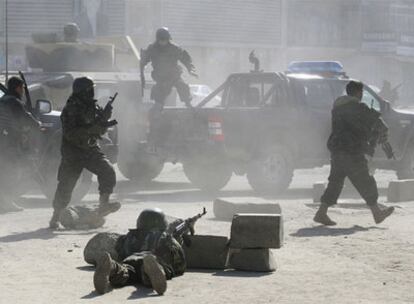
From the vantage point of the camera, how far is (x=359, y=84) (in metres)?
12.3

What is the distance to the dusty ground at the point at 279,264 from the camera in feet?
26.0

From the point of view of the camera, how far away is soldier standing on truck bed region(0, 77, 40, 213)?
44.4 feet

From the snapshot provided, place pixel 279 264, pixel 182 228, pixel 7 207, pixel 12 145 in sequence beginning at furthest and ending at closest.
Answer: pixel 7 207 < pixel 12 145 < pixel 279 264 < pixel 182 228

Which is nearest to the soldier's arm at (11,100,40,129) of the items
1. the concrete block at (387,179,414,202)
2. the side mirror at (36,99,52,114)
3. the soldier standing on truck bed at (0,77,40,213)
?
the soldier standing on truck bed at (0,77,40,213)

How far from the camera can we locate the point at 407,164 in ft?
57.2

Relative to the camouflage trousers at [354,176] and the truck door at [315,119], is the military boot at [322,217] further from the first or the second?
the truck door at [315,119]

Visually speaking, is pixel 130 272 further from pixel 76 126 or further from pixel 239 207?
pixel 239 207

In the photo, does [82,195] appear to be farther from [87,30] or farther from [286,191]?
[87,30]

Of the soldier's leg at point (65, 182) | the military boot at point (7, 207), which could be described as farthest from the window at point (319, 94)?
the soldier's leg at point (65, 182)

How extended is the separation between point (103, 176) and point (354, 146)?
281 centimetres

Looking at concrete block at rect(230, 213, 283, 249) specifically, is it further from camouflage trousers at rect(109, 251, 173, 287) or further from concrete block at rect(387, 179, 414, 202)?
concrete block at rect(387, 179, 414, 202)

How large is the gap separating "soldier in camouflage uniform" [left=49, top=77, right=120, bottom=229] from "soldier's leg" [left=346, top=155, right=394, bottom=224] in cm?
265

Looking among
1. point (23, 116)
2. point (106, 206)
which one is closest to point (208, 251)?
point (106, 206)

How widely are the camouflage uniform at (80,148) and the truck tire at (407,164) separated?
692cm
